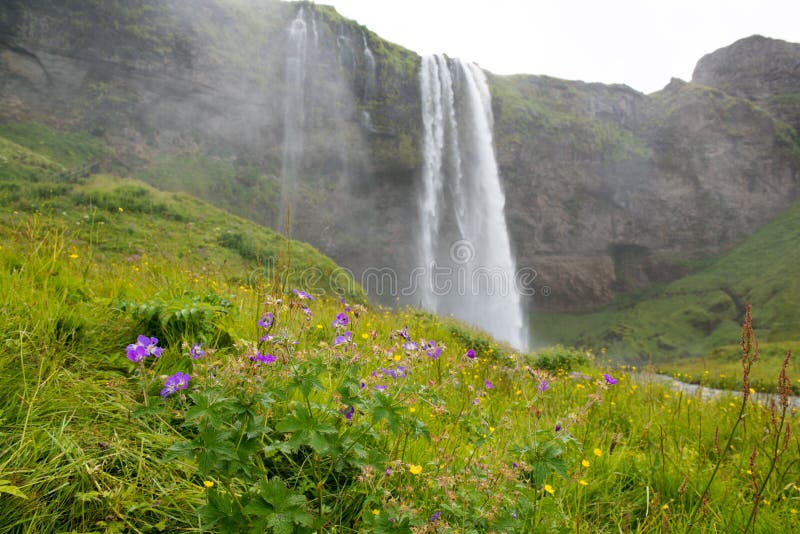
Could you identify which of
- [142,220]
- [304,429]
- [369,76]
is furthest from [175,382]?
[369,76]

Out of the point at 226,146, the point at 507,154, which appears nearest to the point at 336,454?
the point at 226,146

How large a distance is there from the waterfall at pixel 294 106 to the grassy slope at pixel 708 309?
3160cm

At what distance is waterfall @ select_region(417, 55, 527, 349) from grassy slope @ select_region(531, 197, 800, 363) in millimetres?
9118

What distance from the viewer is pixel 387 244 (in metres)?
38.2

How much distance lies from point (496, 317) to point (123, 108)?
36.8 meters

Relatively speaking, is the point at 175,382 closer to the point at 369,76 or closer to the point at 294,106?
the point at 294,106

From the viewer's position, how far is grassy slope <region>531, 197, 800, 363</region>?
36.6 m

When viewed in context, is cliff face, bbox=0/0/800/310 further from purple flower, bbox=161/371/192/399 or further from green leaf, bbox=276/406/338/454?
green leaf, bbox=276/406/338/454

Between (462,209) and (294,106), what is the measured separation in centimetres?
1778

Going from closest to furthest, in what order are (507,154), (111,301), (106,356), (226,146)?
1. (106,356)
2. (111,301)
3. (226,146)
4. (507,154)

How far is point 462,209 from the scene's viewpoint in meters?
38.2

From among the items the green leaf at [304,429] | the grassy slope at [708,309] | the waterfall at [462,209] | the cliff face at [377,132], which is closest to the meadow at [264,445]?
the green leaf at [304,429]

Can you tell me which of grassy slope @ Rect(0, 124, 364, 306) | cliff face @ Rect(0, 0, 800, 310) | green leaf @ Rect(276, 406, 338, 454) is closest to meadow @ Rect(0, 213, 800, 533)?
green leaf @ Rect(276, 406, 338, 454)

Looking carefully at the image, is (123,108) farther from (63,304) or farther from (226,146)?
(63,304)
